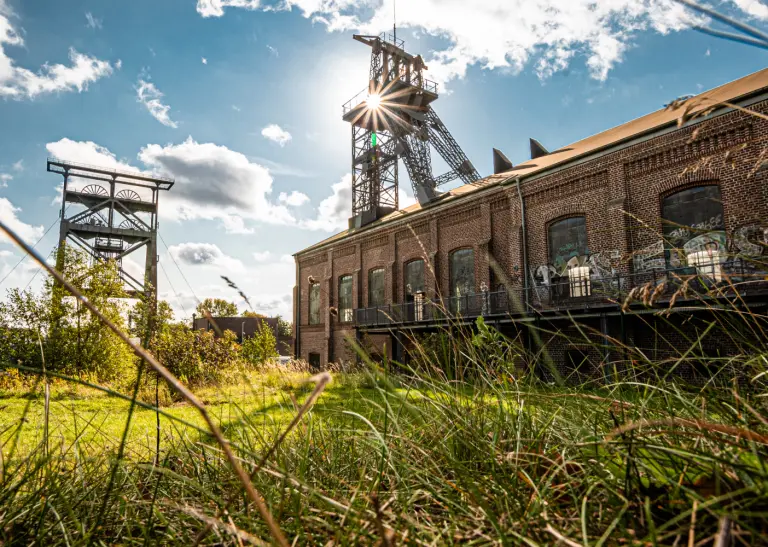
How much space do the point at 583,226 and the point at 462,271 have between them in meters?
5.06

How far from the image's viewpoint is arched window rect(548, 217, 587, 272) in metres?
14.3

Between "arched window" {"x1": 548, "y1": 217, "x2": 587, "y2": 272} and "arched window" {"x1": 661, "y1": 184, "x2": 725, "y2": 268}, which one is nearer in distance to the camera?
"arched window" {"x1": 661, "y1": 184, "x2": 725, "y2": 268}

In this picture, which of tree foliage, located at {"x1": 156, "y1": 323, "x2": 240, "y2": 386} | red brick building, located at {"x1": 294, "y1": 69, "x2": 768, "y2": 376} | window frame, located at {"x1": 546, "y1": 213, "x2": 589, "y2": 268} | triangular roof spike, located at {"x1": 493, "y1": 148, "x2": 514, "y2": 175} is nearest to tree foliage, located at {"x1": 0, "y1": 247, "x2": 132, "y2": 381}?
tree foliage, located at {"x1": 156, "y1": 323, "x2": 240, "y2": 386}

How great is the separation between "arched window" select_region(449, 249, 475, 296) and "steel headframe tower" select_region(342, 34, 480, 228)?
492cm

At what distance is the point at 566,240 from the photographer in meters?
14.6

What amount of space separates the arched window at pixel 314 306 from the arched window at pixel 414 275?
6893 mm

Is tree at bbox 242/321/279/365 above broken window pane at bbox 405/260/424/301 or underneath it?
underneath

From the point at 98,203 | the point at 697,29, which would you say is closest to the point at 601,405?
the point at 697,29

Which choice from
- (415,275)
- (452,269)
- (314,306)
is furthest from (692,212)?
(314,306)

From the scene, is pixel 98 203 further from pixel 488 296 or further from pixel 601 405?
pixel 601 405

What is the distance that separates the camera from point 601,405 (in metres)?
1.69

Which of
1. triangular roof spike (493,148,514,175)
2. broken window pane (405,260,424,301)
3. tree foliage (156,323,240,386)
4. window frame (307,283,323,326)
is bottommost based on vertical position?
tree foliage (156,323,240,386)

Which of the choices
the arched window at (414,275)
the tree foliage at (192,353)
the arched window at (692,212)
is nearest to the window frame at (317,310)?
the arched window at (414,275)

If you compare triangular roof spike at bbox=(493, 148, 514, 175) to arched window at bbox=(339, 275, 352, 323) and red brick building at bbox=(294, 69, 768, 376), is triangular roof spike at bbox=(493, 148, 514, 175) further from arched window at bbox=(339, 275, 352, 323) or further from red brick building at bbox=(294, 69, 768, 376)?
arched window at bbox=(339, 275, 352, 323)
